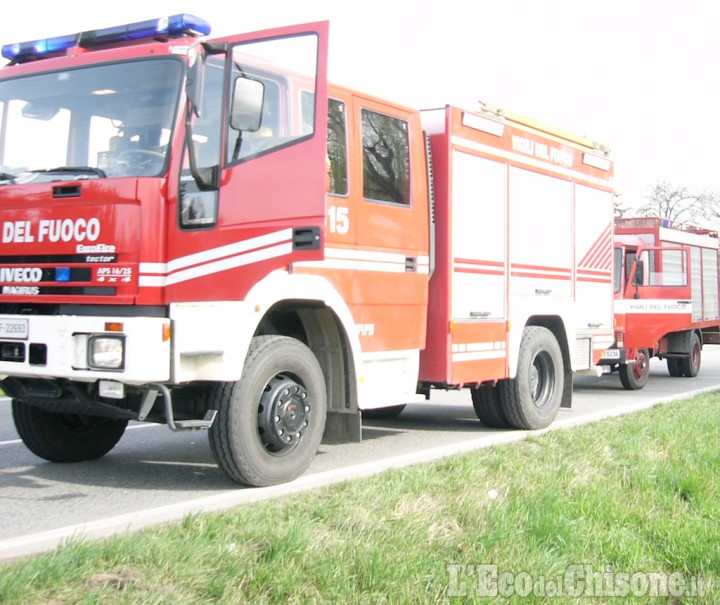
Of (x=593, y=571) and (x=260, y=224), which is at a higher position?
(x=260, y=224)

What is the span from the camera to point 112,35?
667 centimetres

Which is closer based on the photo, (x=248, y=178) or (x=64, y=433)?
(x=248, y=178)

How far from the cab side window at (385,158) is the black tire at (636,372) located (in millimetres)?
7670

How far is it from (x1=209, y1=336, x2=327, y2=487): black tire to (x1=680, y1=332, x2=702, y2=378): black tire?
12000 millimetres

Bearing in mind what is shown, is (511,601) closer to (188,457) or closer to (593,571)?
(593,571)

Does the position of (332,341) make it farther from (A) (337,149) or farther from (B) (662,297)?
(B) (662,297)

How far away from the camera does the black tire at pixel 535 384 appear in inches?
372


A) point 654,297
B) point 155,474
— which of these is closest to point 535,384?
point 155,474

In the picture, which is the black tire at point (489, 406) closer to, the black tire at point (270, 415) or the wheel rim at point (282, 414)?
the black tire at point (270, 415)

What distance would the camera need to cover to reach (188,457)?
788cm

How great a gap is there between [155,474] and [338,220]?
7.42ft

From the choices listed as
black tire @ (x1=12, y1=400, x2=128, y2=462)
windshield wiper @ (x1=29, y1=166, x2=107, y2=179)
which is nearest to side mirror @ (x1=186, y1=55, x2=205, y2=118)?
windshield wiper @ (x1=29, y1=166, x2=107, y2=179)

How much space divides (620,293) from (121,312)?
1052 centimetres

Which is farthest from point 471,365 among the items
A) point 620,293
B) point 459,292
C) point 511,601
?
point 620,293
